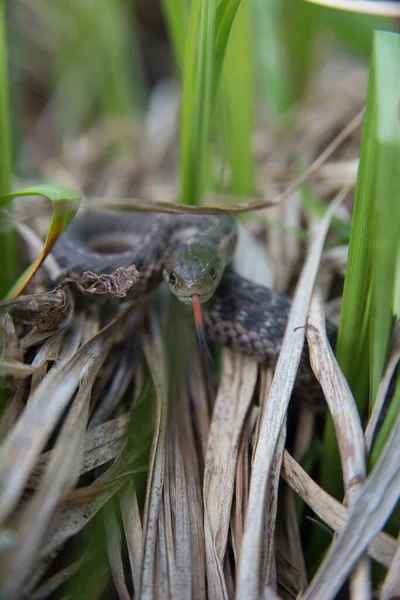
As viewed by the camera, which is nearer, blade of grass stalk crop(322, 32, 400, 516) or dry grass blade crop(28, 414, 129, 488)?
blade of grass stalk crop(322, 32, 400, 516)

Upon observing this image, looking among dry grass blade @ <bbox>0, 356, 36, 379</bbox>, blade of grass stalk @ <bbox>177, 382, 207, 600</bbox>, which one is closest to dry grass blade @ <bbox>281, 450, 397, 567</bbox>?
blade of grass stalk @ <bbox>177, 382, 207, 600</bbox>

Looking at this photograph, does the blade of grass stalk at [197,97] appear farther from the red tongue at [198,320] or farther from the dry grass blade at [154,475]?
the dry grass blade at [154,475]

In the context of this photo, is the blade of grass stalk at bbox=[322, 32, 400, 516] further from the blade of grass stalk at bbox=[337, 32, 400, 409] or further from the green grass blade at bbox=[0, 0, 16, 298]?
the green grass blade at bbox=[0, 0, 16, 298]

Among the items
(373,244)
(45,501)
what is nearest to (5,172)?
(45,501)

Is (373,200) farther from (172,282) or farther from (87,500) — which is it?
(87,500)

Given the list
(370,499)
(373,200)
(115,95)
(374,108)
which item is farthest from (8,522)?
(115,95)

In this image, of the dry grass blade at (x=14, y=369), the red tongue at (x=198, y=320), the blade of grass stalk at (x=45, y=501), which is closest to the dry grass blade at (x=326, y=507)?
the red tongue at (x=198, y=320)
